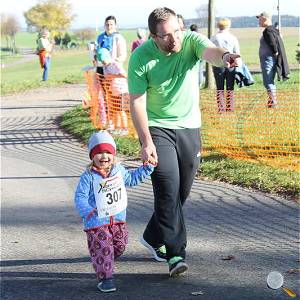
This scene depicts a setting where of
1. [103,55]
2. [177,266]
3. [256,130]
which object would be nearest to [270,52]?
[103,55]

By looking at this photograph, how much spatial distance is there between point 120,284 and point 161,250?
0.56 metres

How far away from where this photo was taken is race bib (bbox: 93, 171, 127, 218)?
16.0ft

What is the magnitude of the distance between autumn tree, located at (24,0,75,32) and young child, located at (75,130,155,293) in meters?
80.7

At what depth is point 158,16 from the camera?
4.68 metres

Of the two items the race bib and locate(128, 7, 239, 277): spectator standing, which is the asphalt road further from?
the race bib

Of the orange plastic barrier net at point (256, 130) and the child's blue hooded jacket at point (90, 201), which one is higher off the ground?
the child's blue hooded jacket at point (90, 201)

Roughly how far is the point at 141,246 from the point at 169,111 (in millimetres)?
1440

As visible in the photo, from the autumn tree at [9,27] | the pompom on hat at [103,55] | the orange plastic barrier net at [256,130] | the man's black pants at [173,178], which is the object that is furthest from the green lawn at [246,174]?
the autumn tree at [9,27]

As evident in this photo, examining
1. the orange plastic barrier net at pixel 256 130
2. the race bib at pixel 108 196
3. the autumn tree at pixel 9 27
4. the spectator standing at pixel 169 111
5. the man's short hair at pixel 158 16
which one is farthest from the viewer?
the autumn tree at pixel 9 27

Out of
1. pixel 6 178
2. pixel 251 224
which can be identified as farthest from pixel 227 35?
pixel 251 224

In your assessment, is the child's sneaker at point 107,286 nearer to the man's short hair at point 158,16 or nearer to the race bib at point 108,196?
the race bib at point 108,196

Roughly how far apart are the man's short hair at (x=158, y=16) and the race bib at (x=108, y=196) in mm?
1052

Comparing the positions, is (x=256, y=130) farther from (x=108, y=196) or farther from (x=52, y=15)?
(x=52, y=15)

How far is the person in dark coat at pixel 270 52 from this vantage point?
14.0 meters
